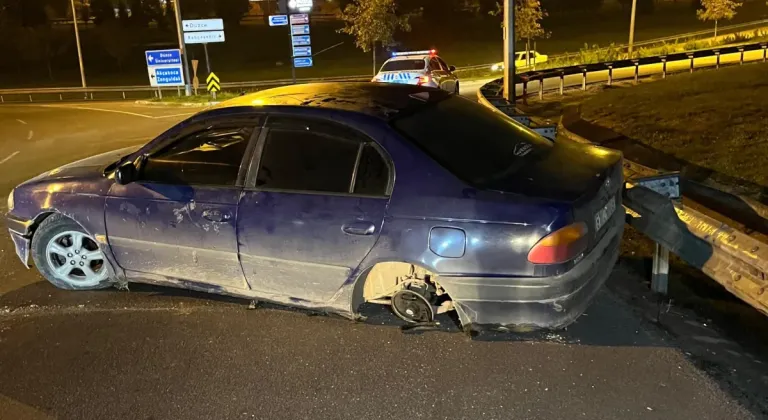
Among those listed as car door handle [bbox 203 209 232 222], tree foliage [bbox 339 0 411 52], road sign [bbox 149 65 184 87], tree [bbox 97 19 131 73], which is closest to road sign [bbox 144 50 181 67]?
road sign [bbox 149 65 184 87]

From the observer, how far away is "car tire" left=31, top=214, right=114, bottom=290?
5.08 meters

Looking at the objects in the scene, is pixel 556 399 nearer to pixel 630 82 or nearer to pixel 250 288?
pixel 250 288

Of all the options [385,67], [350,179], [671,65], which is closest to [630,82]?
[671,65]

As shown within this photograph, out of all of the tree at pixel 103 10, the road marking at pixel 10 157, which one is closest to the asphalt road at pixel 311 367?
the road marking at pixel 10 157

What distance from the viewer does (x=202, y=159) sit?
4.60m

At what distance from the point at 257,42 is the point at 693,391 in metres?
77.6

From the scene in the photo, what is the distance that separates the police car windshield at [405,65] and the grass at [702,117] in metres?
5.13

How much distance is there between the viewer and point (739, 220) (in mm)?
6590

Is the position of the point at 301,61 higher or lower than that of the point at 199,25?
lower

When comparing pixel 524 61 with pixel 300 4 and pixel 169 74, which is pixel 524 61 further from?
pixel 169 74

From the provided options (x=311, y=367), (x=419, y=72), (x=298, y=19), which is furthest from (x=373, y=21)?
(x=311, y=367)

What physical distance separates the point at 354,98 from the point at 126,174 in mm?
1765

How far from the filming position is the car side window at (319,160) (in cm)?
400

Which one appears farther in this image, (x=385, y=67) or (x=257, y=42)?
(x=257, y=42)
